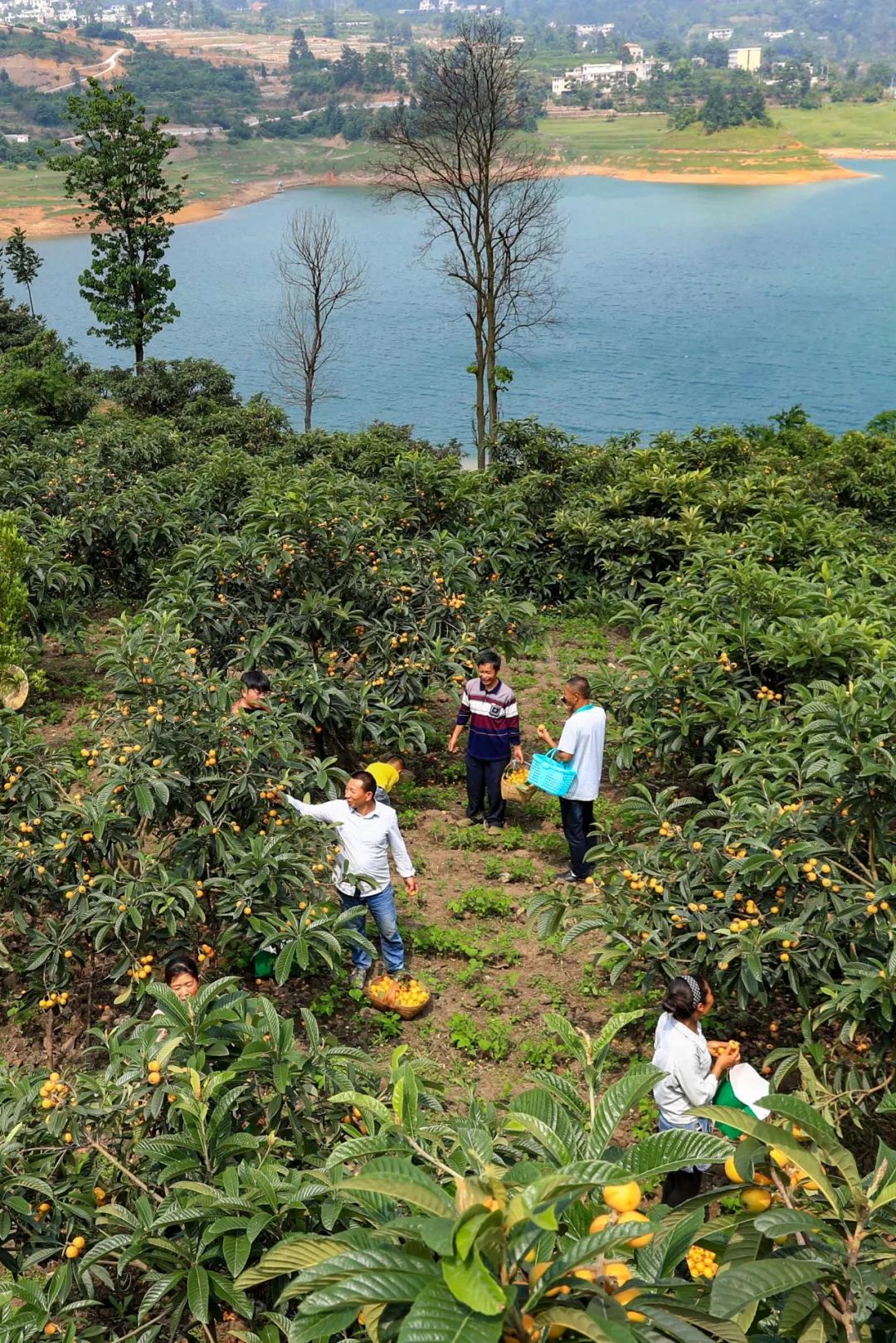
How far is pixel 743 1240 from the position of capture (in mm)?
1853

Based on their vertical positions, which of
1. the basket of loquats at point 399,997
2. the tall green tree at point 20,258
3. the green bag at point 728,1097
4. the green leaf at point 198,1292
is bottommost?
the basket of loquats at point 399,997

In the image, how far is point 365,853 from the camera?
4652 mm

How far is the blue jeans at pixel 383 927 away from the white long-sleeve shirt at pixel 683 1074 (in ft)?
4.94

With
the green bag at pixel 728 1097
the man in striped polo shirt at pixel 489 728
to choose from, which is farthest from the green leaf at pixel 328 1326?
the man in striped polo shirt at pixel 489 728

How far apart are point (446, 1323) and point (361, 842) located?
323 centimetres

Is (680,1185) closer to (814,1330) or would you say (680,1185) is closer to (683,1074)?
(683,1074)

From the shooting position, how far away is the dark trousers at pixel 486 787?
19.7ft

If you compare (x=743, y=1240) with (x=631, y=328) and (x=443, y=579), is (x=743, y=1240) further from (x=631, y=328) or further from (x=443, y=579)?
(x=631, y=328)

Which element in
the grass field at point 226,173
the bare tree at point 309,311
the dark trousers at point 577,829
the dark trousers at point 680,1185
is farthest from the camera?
the grass field at point 226,173

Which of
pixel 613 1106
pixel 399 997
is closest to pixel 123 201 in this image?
pixel 399 997

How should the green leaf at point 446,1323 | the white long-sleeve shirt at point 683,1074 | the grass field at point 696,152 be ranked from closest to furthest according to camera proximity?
the green leaf at point 446,1323
the white long-sleeve shirt at point 683,1074
the grass field at point 696,152

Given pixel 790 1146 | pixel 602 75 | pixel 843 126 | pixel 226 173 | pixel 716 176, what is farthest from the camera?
pixel 602 75

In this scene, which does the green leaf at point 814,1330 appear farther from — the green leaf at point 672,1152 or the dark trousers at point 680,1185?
the dark trousers at point 680,1185

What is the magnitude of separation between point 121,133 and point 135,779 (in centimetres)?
1993
